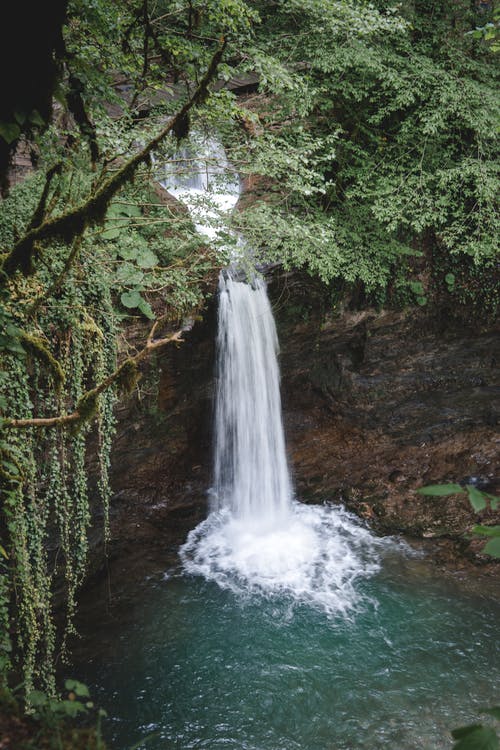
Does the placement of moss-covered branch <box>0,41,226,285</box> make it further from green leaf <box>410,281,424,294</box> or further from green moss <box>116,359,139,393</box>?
green leaf <box>410,281,424,294</box>

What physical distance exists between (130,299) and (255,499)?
4439 mm

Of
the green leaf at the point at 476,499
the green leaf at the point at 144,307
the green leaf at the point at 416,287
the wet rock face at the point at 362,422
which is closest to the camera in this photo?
the green leaf at the point at 476,499

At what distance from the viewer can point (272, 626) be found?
6066mm

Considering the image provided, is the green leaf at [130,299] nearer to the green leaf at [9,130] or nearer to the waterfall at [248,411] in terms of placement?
the waterfall at [248,411]

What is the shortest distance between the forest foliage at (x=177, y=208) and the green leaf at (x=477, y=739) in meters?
2.52

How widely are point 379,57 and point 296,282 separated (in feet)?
11.4

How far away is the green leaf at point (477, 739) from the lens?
46.9 inches

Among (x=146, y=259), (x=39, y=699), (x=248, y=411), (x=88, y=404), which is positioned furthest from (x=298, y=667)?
(x=146, y=259)

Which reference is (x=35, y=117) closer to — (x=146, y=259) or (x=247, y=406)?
(x=146, y=259)

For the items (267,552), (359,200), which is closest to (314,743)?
(267,552)

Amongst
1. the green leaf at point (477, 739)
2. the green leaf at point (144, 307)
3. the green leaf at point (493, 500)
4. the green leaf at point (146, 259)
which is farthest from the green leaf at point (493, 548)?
the green leaf at point (146, 259)

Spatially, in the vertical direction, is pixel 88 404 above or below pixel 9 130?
below

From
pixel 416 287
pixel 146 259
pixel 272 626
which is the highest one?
pixel 146 259

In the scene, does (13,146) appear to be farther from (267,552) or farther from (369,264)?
(267,552)
